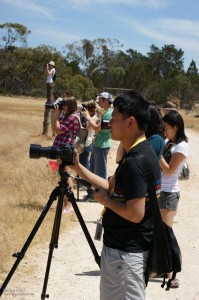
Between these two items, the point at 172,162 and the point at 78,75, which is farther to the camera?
the point at 78,75

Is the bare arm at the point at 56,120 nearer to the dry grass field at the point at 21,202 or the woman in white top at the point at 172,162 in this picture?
the dry grass field at the point at 21,202

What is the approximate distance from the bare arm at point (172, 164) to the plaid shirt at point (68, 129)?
102 inches

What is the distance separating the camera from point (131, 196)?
2543 millimetres

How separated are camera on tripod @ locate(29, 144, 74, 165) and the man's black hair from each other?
1.31ft

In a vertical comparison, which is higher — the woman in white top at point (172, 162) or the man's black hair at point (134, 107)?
the man's black hair at point (134, 107)

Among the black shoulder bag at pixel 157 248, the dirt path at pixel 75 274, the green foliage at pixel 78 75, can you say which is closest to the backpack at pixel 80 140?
the dirt path at pixel 75 274

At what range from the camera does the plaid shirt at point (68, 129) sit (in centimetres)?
691

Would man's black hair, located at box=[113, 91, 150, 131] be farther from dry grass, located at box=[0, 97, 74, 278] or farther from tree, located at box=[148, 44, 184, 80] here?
tree, located at box=[148, 44, 184, 80]

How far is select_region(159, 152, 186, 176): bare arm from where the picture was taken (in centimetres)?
454

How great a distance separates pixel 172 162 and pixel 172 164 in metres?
0.03

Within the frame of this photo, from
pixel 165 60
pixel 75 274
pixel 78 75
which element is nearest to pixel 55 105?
pixel 75 274

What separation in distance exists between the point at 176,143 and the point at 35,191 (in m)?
3.89

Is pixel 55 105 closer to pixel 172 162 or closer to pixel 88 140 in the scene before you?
pixel 88 140

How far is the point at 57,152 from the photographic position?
9.31 ft
